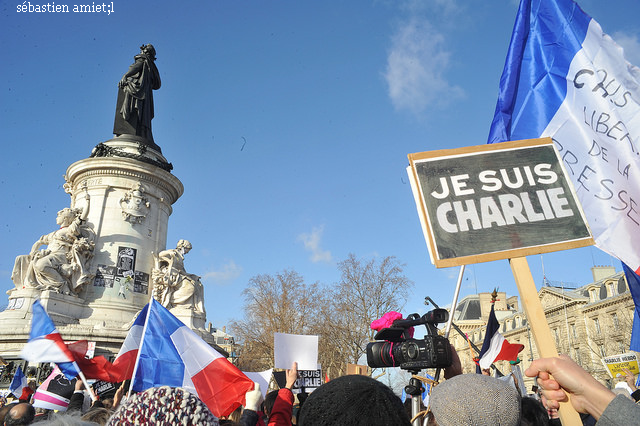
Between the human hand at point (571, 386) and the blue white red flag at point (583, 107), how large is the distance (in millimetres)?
2316

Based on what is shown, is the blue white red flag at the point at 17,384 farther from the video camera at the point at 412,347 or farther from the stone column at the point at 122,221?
the video camera at the point at 412,347

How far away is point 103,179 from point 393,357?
1369cm

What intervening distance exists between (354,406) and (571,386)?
0.71 m

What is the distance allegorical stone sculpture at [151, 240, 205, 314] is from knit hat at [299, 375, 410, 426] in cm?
1298

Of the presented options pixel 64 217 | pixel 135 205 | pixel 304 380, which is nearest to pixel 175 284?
pixel 135 205

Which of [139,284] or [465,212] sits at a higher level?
[139,284]

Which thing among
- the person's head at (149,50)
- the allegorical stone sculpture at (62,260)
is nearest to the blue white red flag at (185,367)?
the allegorical stone sculpture at (62,260)

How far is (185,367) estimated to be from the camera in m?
4.98

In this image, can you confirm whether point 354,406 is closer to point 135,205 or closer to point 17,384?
point 17,384

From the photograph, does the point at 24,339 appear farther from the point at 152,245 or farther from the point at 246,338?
the point at 246,338

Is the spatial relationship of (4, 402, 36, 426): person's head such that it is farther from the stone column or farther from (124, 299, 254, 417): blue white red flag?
the stone column

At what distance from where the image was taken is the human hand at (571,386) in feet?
4.59

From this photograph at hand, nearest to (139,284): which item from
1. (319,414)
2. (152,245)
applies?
(152,245)

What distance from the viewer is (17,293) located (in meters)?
11.7
